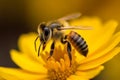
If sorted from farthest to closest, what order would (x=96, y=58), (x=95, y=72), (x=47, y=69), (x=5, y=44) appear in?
1. (x=5, y=44)
2. (x=47, y=69)
3. (x=96, y=58)
4. (x=95, y=72)

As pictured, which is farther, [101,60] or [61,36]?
[61,36]

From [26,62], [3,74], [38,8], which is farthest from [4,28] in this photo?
[3,74]

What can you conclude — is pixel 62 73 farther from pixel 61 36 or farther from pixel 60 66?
pixel 61 36

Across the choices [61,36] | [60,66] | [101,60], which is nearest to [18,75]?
[60,66]

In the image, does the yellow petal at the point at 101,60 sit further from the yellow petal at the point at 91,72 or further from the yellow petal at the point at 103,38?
the yellow petal at the point at 103,38

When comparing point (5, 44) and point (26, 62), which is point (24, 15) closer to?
point (5, 44)

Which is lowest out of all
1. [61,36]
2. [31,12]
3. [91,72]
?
[31,12]

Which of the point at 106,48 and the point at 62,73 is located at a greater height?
the point at 106,48

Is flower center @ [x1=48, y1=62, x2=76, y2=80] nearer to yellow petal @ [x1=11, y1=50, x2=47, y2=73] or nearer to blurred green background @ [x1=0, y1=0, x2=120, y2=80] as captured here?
yellow petal @ [x1=11, y1=50, x2=47, y2=73]

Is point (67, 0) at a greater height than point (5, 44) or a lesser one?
greater
